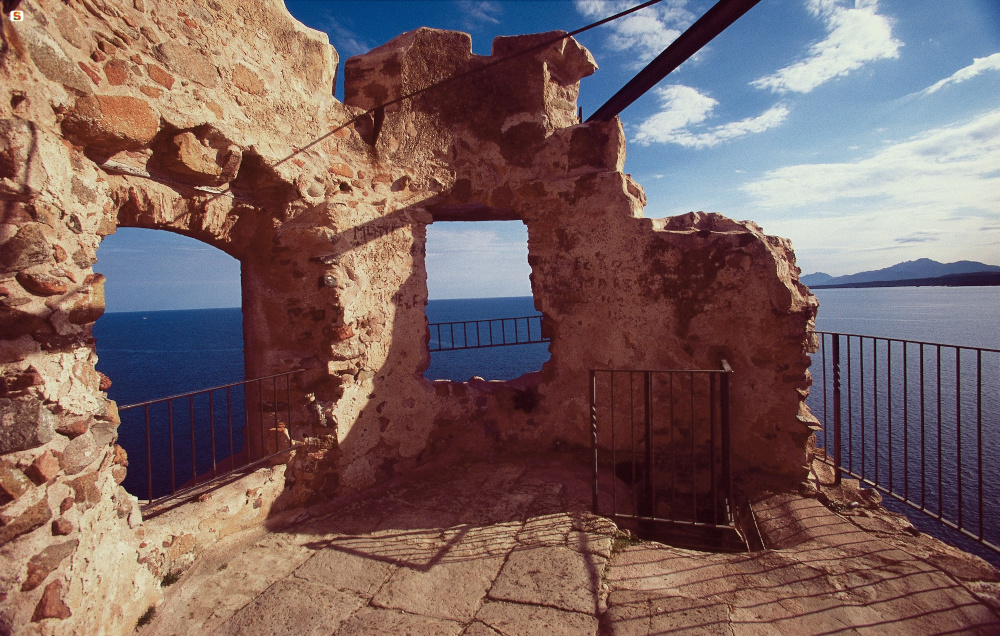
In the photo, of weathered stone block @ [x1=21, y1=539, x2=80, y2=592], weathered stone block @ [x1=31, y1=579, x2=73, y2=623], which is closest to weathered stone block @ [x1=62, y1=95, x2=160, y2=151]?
weathered stone block @ [x1=21, y1=539, x2=80, y2=592]

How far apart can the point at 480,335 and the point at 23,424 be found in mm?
39552

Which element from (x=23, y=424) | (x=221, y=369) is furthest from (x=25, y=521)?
(x=221, y=369)

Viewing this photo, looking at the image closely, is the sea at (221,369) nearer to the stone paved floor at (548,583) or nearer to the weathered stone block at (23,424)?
the weathered stone block at (23,424)

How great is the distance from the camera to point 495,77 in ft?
17.3

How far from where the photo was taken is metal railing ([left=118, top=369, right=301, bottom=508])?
3.44m

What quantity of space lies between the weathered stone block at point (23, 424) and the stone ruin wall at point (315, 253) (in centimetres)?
1

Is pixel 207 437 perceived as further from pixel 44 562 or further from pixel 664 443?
pixel 664 443

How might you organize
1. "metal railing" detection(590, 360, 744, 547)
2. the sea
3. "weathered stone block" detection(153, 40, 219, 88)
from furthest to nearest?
the sea < "metal railing" detection(590, 360, 744, 547) < "weathered stone block" detection(153, 40, 219, 88)

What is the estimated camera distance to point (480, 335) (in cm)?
4178

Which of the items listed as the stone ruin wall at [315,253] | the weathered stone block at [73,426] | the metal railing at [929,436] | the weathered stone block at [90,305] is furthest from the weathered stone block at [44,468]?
the metal railing at [929,436]

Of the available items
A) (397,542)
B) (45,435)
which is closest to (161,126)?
(45,435)

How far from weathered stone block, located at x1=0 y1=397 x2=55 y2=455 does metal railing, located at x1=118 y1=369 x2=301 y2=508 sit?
43cm

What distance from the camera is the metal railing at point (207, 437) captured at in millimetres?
3438

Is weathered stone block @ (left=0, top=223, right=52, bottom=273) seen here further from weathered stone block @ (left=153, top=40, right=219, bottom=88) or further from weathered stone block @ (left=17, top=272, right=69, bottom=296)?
weathered stone block @ (left=153, top=40, right=219, bottom=88)
